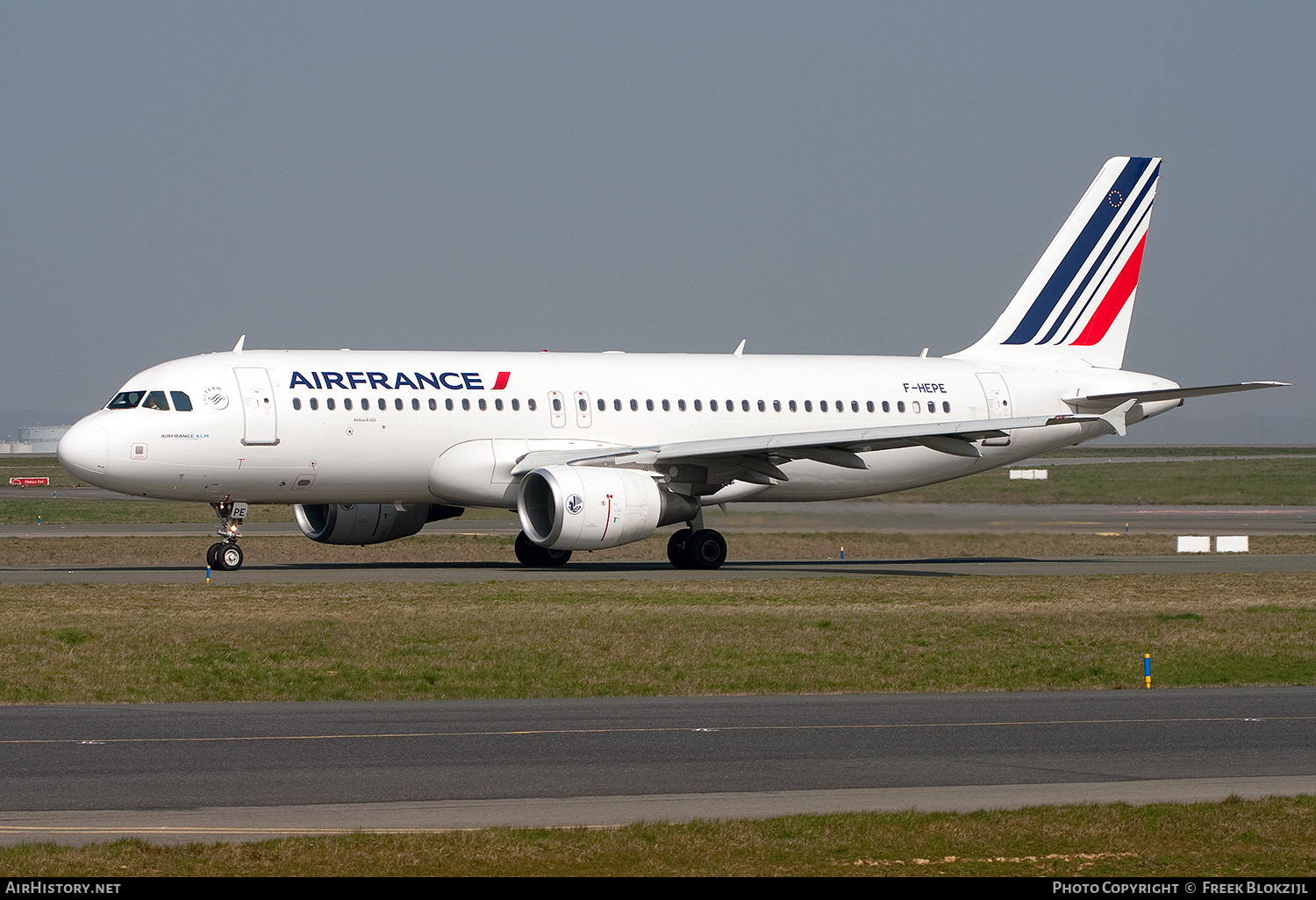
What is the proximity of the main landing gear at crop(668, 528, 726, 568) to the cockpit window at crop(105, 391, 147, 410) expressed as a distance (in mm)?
10788

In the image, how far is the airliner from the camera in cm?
3064

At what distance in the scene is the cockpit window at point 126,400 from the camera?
30.7 m

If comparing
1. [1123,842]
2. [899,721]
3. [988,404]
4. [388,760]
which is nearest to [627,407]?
[988,404]

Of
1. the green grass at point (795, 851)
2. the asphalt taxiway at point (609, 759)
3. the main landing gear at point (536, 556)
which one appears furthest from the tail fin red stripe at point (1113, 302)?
the green grass at point (795, 851)

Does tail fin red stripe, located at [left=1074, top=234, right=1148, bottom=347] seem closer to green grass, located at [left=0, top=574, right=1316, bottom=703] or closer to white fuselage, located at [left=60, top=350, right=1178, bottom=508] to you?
white fuselage, located at [left=60, top=350, right=1178, bottom=508]

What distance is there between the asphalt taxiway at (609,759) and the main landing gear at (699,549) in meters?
16.8

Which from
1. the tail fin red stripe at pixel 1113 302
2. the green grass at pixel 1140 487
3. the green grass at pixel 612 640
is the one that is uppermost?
the tail fin red stripe at pixel 1113 302

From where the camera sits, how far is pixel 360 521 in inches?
1361

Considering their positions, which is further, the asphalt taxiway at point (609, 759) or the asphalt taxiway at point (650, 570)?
the asphalt taxiway at point (650, 570)

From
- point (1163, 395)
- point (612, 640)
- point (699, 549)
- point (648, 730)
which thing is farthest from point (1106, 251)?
point (648, 730)

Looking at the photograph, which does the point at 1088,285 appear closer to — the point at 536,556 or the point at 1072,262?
the point at 1072,262

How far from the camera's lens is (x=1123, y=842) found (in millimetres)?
9617

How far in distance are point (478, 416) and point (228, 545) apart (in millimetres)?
5427

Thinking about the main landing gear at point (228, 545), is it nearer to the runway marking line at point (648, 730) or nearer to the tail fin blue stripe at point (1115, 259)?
the runway marking line at point (648, 730)
